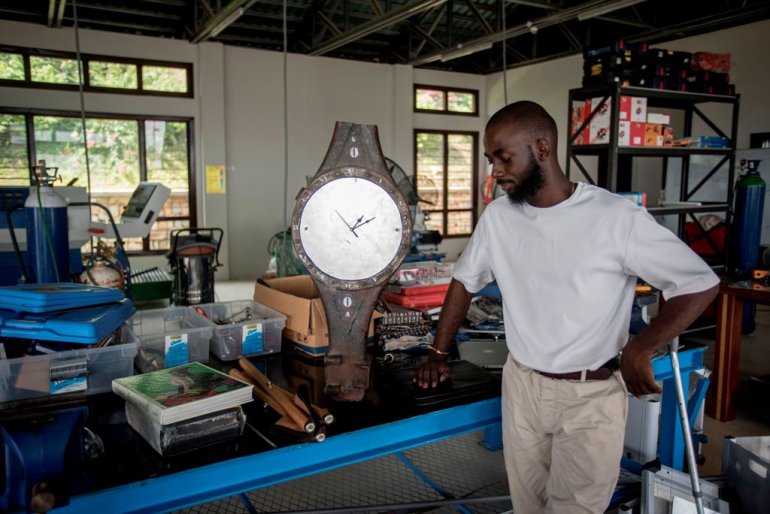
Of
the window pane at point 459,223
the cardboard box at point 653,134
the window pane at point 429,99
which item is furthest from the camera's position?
the window pane at point 459,223

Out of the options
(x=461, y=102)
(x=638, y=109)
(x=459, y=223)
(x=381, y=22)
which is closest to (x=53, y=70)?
(x=381, y=22)

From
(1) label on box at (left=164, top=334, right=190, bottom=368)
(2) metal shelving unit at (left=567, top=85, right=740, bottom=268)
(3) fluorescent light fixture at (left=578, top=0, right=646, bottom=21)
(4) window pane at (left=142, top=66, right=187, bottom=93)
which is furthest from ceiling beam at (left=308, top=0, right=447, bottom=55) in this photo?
(1) label on box at (left=164, top=334, right=190, bottom=368)

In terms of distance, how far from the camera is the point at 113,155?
7.50 m

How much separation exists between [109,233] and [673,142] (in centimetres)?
433

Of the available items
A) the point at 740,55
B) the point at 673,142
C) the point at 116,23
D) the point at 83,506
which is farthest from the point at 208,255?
the point at 740,55

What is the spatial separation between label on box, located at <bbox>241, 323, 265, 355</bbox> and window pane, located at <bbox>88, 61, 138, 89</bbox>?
666cm

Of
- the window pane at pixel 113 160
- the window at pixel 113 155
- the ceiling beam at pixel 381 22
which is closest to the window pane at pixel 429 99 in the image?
the ceiling beam at pixel 381 22

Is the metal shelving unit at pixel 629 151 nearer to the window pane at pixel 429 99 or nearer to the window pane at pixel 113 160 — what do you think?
the window pane at pixel 429 99

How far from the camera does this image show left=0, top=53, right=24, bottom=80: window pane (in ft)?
22.2

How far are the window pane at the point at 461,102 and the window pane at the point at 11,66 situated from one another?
6.20 metres

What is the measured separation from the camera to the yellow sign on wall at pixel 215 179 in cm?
793

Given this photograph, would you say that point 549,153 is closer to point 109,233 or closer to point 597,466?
point 597,466

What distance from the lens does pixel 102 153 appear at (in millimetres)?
7445

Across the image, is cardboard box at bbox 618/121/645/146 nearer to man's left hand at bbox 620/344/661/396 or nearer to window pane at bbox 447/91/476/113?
man's left hand at bbox 620/344/661/396
